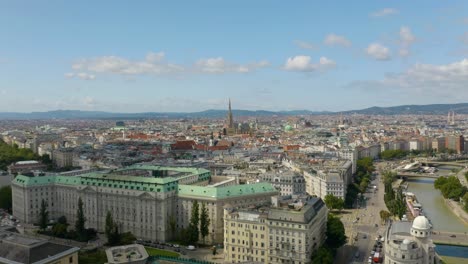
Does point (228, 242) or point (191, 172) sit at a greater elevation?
point (191, 172)

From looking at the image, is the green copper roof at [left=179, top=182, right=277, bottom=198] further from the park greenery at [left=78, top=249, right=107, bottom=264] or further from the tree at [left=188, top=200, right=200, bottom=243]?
the park greenery at [left=78, top=249, right=107, bottom=264]

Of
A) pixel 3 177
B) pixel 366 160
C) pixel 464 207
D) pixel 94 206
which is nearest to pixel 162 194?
pixel 94 206

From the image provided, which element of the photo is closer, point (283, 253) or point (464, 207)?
point (283, 253)

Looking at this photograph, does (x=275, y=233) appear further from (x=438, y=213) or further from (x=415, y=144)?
(x=415, y=144)

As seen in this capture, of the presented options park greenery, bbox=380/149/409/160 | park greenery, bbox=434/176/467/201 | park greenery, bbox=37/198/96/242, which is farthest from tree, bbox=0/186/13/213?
park greenery, bbox=380/149/409/160

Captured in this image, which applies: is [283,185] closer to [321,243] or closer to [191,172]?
[191,172]
